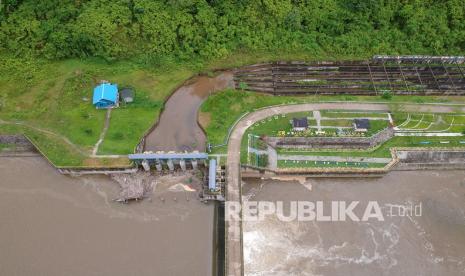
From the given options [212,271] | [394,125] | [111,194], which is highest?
[394,125]

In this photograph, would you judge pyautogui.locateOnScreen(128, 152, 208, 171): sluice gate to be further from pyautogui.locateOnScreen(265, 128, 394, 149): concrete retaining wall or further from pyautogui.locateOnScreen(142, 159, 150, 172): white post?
pyautogui.locateOnScreen(265, 128, 394, 149): concrete retaining wall

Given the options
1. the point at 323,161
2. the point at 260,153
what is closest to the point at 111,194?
the point at 260,153

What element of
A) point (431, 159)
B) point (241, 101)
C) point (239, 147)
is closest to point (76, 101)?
point (241, 101)

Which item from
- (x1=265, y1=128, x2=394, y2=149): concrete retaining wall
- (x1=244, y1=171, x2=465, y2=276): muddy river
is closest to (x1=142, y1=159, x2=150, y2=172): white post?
(x1=244, y1=171, x2=465, y2=276): muddy river

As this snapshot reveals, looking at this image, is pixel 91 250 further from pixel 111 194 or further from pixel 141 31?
pixel 141 31

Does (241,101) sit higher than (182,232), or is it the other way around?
(241,101)

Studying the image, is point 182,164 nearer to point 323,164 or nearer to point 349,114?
point 323,164

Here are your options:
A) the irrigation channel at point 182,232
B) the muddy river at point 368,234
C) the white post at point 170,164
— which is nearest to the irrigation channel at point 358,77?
the irrigation channel at point 182,232
